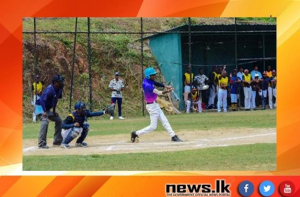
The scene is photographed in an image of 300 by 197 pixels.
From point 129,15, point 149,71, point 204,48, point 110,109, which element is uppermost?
point 129,15

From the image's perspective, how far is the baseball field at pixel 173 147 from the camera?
24.9 feet

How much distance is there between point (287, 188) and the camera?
6930 millimetres

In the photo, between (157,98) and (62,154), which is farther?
(157,98)

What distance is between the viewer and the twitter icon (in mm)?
6922

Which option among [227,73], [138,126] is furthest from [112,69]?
[138,126]

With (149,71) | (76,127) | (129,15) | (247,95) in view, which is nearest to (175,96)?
(149,71)

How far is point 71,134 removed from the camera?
10164 millimetres

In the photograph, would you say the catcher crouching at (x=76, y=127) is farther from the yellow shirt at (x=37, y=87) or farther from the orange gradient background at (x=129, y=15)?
the orange gradient background at (x=129, y=15)

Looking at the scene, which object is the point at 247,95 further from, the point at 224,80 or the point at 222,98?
the point at 222,98

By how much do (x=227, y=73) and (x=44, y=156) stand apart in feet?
8.53

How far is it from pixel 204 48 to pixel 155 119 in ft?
6.44

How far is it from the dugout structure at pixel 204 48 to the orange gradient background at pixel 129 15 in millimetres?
1504

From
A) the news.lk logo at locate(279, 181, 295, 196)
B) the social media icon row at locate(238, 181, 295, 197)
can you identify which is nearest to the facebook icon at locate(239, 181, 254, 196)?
the social media icon row at locate(238, 181, 295, 197)

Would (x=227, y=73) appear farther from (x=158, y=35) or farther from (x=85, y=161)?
(x=85, y=161)
